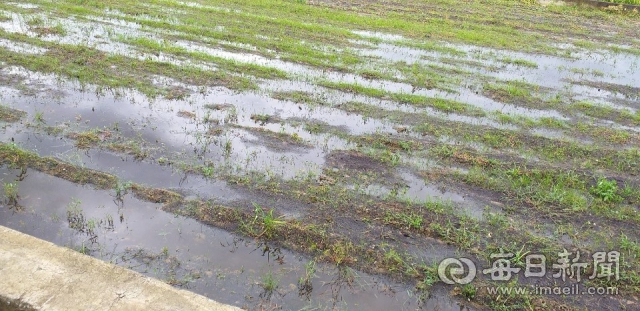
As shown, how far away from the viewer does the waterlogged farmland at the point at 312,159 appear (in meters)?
4.51

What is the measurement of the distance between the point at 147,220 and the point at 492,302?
341 centimetres

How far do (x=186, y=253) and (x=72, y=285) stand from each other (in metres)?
1.28

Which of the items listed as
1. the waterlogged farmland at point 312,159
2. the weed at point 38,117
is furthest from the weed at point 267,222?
the weed at point 38,117

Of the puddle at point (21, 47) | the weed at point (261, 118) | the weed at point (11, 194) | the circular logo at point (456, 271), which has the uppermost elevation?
the puddle at point (21, 47)

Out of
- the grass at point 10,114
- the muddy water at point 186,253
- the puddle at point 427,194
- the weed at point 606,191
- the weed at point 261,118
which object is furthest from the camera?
the weed at point 261,118

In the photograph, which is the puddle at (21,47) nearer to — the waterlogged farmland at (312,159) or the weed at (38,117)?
the waterlogged farmland at (312,159)

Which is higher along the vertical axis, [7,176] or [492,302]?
[7,176]

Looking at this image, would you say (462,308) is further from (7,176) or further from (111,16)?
(111,16)

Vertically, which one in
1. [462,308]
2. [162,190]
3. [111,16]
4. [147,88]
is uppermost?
[111,16]

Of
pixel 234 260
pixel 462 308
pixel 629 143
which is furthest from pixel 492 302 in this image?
pixel 629 143

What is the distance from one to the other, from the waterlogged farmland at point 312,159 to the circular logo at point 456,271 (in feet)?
0.28

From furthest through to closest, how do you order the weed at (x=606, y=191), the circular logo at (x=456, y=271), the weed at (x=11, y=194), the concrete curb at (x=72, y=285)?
1. the weed at (x=606, y=191)
2. the weed at (x=11, y=194)
3. the circular logo at (x=456, y=271)
4. the concrete curb at (x=72, y=285)

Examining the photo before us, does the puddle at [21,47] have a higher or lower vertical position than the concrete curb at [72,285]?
higher

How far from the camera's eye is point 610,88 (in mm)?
10297
